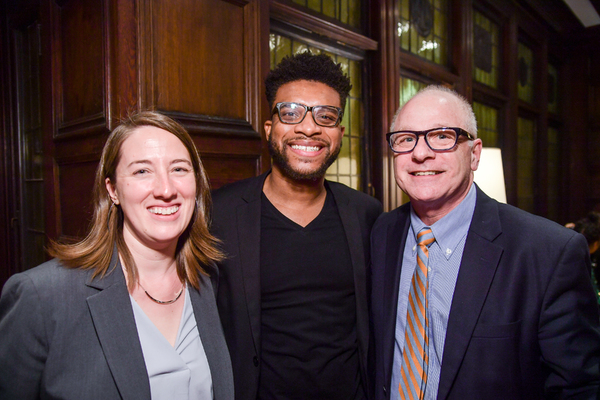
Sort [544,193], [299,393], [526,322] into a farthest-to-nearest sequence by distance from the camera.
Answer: [544,193] → [299,393] → [526,322]

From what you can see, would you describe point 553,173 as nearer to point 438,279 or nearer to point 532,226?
point 532,226

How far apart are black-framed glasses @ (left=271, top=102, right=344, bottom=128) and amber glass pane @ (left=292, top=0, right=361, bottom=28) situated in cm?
134

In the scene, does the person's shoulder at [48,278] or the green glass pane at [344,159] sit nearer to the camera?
the person's shoulder at [48,278]

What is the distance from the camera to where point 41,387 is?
108 cm

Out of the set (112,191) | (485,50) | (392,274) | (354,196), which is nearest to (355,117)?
(354,196)

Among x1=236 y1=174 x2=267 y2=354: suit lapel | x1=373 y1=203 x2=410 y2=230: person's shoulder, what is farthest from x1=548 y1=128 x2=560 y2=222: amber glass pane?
x1=236 y1=174 x2=267 y2=354: suit lapel

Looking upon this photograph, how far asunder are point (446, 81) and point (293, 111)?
3108mm

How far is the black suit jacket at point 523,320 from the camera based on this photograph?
1.18 m

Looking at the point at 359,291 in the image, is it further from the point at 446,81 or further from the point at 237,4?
the point at 446,81

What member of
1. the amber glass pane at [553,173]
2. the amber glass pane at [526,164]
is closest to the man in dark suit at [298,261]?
the amber glass pane at [526,164]

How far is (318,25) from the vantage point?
2750 mm

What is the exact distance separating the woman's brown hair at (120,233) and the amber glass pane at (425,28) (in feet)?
9.37

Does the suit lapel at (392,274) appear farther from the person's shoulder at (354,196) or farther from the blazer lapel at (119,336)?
the blazer lapel at (119,336)

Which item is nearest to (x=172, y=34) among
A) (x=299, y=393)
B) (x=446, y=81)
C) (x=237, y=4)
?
(x=237, y=4)
